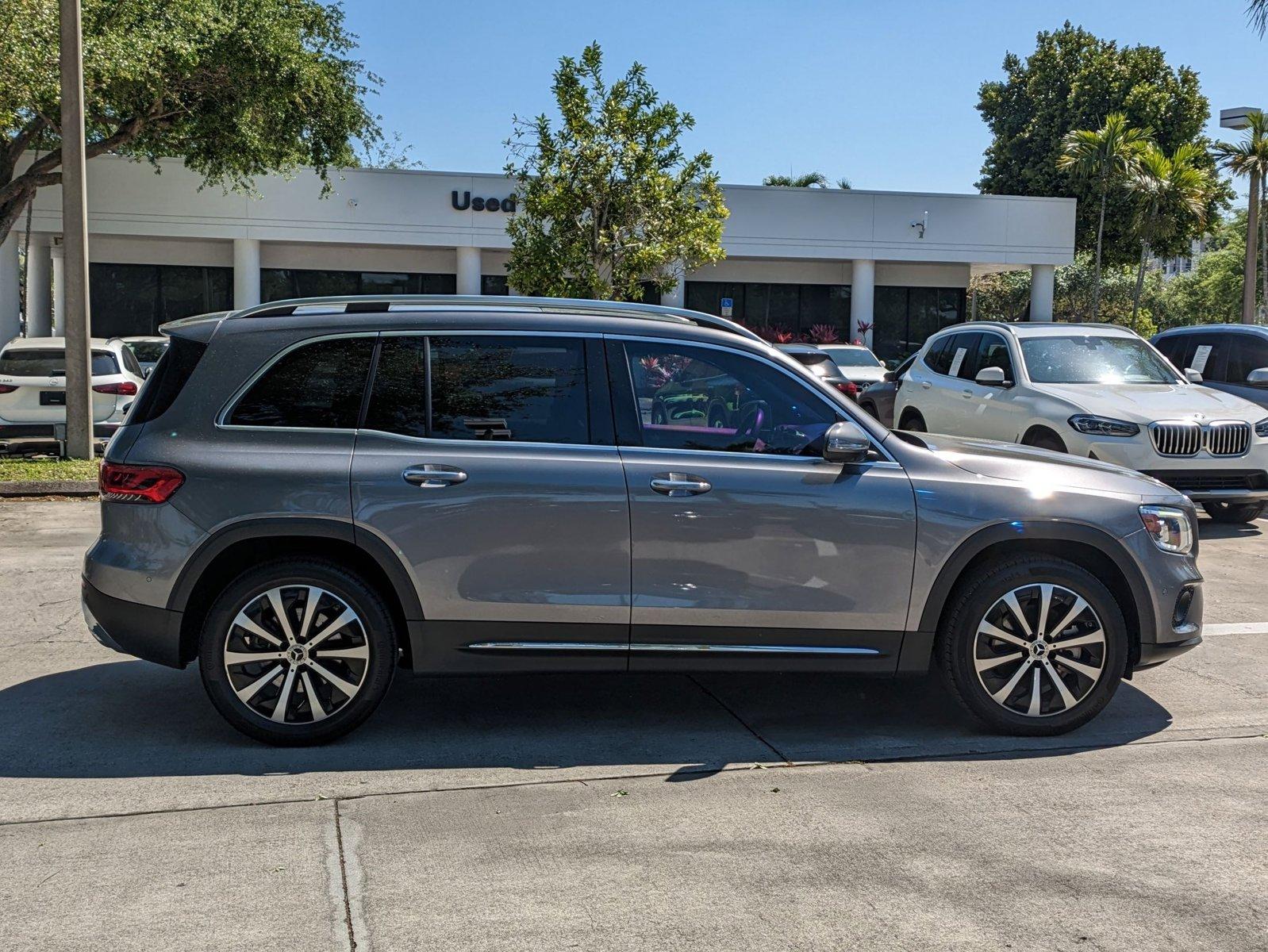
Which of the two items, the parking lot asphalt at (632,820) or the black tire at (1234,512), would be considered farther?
the black tire at (1234,512)

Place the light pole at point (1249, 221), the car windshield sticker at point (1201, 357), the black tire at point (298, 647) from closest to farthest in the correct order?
the black tire at point (298, 647) < the car windshield sticker at point (1201, 357) < the light pole at point (1249, 221)

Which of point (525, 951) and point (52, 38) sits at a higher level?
point (52, 38)

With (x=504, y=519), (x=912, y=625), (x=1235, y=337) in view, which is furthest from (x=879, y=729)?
(x=1235, y=337)

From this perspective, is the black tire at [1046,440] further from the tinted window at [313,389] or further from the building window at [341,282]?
the building window at [341,282]

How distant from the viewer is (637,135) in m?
19.0

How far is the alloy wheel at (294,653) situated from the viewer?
16.0 ft

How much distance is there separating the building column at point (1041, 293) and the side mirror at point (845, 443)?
31.3m

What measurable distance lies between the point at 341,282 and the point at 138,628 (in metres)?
28.1

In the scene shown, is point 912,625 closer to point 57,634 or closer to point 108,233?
point 57,634

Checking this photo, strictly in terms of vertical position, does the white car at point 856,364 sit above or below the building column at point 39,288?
below

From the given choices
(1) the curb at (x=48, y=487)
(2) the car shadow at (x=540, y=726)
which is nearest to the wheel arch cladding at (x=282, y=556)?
(2) the car shadow at (x=540, y=726)

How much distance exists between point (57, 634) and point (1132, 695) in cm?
585

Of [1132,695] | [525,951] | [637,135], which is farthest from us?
[637,135]

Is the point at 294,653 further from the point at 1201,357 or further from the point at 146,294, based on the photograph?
the point at 146,294
